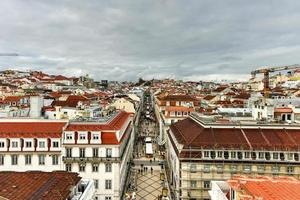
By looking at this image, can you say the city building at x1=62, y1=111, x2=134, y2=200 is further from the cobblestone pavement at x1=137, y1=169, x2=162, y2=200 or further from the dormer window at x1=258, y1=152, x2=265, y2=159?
the dormer window at x1=258, y1=152, x2=265, y2=159

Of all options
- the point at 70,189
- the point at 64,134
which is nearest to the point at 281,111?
the point at 64,134

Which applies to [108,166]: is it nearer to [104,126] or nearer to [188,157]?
[104,126]

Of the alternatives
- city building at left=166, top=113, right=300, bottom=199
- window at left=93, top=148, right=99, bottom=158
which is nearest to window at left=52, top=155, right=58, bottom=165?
window at left=93, top=148, right=99, bottom=158

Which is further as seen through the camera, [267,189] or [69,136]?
[69,136]

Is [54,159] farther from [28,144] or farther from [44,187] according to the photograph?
[44,187]

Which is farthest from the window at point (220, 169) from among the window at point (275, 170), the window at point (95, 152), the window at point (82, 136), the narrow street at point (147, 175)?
the window at point (82, 136)

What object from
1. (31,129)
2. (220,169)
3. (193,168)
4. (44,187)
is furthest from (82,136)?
(220,169)
